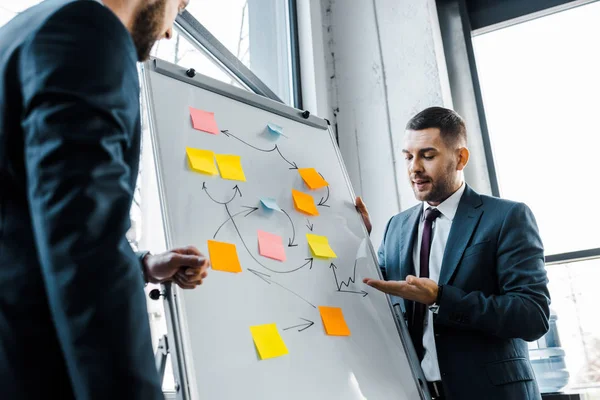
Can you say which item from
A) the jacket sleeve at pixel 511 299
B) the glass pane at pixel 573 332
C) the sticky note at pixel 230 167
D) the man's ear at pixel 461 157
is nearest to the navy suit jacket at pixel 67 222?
the sticky note at pixel 230 167

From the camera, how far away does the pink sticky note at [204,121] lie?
117 centimetres

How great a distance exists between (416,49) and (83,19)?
2.08m

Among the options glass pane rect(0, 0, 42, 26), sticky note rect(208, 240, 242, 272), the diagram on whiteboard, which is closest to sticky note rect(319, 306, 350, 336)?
the diagram on whiteboard

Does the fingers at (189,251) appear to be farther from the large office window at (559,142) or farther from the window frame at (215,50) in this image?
the large office window at (559,142)

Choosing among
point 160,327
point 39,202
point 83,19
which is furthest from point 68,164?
point 160,327

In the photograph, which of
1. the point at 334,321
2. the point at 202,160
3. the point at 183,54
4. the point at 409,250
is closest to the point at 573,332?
the point at 409,250

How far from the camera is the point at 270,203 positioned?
1195 millimetres

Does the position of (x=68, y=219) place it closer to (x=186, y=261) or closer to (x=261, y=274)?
(x=186, y=261)

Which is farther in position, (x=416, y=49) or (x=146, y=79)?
(x=416, y=49)

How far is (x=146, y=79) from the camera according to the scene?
1118 mm

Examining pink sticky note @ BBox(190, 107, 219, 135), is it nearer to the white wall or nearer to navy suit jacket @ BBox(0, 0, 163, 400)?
navy suit jacket @ BBox(0, 0, 163, 400)

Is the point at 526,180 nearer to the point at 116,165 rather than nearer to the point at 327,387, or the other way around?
the point at 327,387

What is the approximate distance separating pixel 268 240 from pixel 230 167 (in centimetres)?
20

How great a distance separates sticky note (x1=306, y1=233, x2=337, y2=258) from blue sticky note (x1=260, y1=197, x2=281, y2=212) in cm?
12
